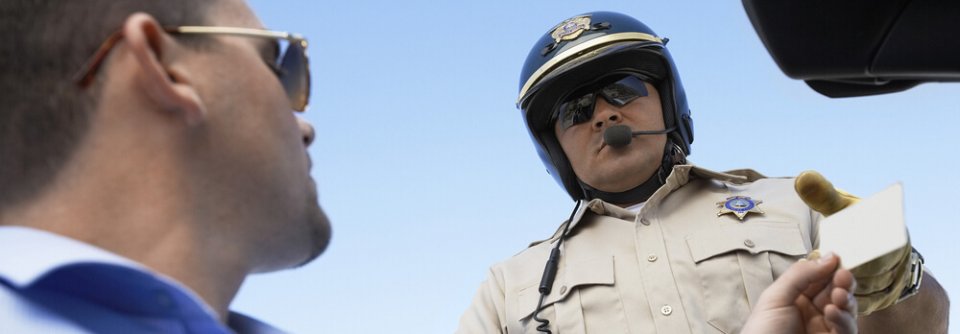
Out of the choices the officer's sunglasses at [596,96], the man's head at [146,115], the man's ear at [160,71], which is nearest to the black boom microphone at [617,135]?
the officer's sunglasses at [596,96]

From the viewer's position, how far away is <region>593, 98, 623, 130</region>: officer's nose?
3.61m

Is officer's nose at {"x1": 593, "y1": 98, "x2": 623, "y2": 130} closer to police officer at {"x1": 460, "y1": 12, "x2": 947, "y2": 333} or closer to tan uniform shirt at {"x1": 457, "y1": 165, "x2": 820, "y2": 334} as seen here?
police officer at {"x1": 460, "y1": 12, "x2": 947, "y2": 333}

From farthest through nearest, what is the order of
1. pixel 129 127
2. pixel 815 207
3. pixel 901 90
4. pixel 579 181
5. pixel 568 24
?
pixel 568 24, pixel 579 181, pixel 815 207, pixel 901 90, pixel 129 127

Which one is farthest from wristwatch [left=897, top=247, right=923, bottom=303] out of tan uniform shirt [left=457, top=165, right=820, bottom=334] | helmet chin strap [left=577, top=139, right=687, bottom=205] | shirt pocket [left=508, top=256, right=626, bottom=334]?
helmet chin strap [left=577, top=139, right=687, bottom=205]

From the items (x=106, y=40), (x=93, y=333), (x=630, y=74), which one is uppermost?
(x=106, y=40)

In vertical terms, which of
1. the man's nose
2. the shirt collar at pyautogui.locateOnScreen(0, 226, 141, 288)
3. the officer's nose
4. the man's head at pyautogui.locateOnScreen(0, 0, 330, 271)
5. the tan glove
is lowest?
the officer's nose

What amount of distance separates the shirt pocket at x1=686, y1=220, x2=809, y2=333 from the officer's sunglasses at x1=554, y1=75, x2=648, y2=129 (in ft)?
2.18

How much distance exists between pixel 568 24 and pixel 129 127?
2676mm

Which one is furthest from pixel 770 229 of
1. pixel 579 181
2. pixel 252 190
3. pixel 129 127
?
pixel 129 127

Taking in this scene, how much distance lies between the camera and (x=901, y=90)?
1846mm

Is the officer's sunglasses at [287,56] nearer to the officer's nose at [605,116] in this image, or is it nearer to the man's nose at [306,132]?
the man's nose at [306,132]

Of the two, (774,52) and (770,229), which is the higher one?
(774,52)

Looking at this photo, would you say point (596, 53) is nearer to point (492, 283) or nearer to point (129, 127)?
point (492, 283)

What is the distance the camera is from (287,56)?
1.91 metres
